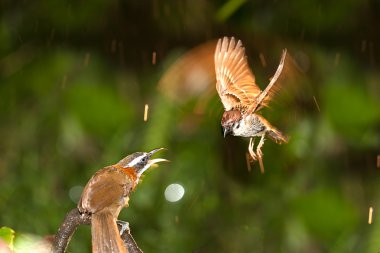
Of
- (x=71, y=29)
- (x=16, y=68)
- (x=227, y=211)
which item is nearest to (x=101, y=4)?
(x=71, y=29)

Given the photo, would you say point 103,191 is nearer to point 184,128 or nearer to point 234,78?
point 234,78

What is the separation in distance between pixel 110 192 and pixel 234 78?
0.31 ft

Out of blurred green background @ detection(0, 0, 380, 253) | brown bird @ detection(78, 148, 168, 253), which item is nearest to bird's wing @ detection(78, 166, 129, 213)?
brown bird @ detection(78, 148, 168, 253)

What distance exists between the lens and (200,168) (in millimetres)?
1639

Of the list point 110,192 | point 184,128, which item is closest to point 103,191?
point 110,192

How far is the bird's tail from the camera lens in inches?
13.6

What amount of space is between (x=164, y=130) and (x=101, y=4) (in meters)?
0.41

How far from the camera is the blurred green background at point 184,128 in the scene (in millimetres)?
1544

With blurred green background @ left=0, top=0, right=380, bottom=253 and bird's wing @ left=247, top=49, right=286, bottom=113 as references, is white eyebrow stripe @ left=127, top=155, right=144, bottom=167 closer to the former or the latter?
bird's wing @ left=247, top=49, right=286, bottom=113

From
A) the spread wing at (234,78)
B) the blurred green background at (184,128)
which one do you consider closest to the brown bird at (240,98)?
the spread wing at (234,78)

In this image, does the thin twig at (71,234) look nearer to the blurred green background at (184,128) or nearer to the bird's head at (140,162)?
the bird's head at (140,162)

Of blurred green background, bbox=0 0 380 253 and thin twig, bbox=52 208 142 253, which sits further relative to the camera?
blurred green background, bbox=0 0 380 253

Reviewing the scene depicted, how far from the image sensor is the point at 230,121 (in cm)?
42

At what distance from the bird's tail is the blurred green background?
1053 mm
